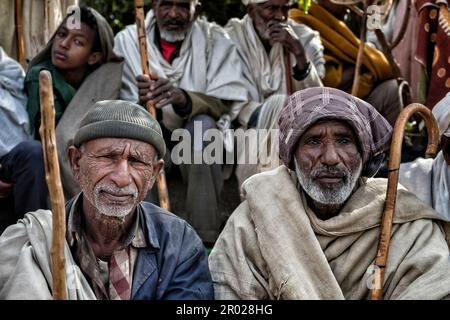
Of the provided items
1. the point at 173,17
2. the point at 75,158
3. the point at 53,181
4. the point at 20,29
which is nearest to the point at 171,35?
the point at 173,17

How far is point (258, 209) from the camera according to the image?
4.92 meters

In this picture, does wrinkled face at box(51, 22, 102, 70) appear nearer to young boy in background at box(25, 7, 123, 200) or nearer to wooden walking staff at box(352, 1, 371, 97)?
young boy in background at box(25, 7, 123, 200)

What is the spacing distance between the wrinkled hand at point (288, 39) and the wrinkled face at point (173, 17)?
63 centimetres

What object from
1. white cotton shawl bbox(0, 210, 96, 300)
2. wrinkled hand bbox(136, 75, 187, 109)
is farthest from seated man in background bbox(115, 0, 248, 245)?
white cotton shawl bbox(0, 210, 96, 300)

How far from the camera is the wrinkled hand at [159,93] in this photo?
22.5 ft

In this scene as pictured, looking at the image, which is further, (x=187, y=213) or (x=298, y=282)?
(x=187, y=213)

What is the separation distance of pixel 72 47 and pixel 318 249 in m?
2.94

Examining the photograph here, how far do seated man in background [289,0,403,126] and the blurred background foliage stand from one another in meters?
1.91

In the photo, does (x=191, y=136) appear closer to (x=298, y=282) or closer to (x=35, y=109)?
(x=35, y=109)

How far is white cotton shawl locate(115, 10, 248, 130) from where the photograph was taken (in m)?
7.32

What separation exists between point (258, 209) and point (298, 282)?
0.45 m

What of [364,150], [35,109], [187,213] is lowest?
[187,213]
